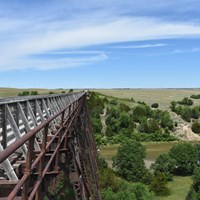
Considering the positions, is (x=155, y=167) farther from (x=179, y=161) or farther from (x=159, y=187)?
(x=159, y=187)

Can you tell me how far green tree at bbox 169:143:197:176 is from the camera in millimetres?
55375

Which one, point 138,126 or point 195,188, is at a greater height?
point 138,126

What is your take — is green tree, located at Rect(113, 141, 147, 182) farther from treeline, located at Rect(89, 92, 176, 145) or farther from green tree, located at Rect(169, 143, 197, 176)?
treeline, located at Rect(89, 92, 176, 145)

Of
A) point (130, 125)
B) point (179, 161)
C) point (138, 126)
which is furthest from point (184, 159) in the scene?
point (138, 126)

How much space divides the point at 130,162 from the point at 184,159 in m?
8.02

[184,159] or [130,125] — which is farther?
[130,125]

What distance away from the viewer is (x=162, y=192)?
45.0 metres

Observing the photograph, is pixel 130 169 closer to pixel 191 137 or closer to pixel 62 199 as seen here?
pixel 62 199

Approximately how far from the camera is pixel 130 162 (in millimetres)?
Result: 51906

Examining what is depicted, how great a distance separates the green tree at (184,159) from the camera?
55.4 m

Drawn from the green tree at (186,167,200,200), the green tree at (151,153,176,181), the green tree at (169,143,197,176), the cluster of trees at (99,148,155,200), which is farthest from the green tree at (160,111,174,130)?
the cluster of trees at (99,148,155,200)

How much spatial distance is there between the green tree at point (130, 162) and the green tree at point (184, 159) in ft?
14.8

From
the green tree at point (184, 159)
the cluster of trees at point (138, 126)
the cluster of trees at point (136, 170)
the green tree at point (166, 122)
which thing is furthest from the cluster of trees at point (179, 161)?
the green tree at point (166, 122)

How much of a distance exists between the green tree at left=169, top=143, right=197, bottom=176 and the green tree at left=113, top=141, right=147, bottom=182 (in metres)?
4.51
